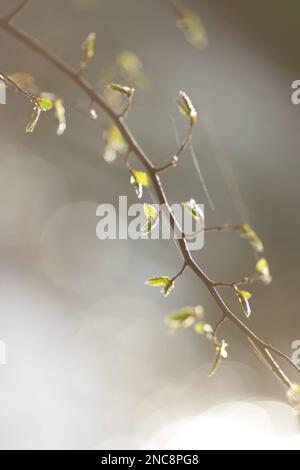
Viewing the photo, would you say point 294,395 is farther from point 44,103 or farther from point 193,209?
point 44,103

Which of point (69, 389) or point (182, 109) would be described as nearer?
point (182, 109)

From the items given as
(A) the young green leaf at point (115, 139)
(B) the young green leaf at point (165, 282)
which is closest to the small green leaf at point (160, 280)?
(B) the young green leaf at point (165, 282)

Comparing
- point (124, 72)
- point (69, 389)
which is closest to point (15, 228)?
point (69, 389)

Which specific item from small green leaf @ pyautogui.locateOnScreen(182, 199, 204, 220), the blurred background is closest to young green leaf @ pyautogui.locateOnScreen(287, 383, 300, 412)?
small green leaf @ pyautogui.locateOnScreen(182, 199, 204, 220)

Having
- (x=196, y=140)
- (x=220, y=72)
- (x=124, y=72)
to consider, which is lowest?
(x=124, y=72)

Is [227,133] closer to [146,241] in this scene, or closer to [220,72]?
[220,72]

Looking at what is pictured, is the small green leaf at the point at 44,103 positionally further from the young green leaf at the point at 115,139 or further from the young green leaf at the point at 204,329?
the young green leaf at the point at 204,329

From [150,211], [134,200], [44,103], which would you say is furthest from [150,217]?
[134,200]

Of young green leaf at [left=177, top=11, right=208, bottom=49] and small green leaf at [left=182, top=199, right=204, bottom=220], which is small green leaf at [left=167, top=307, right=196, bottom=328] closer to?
small green leaf at [left=182, top=199, right=204, bottom=220]
